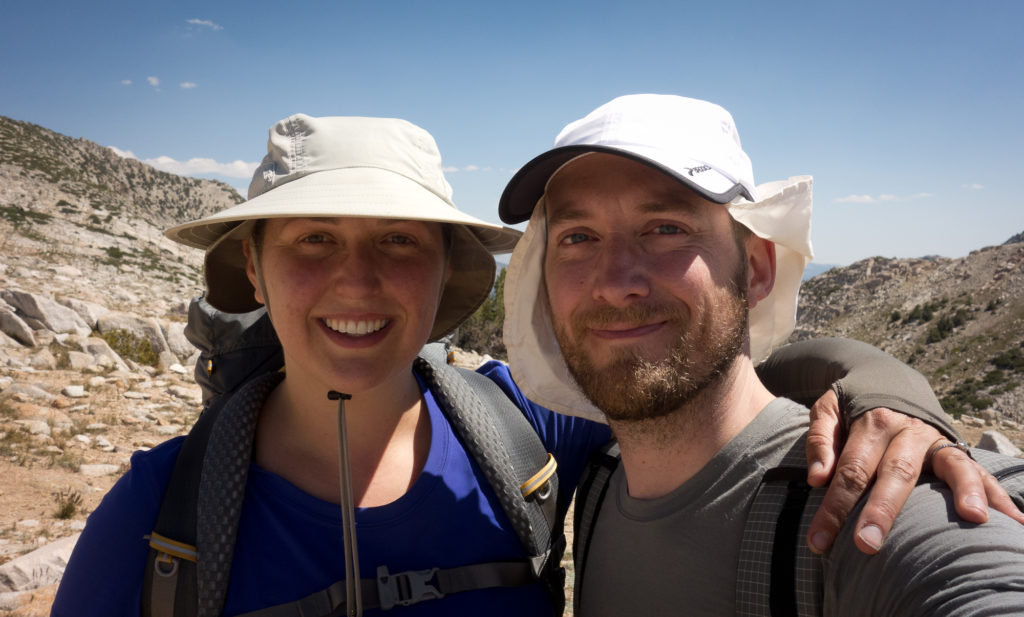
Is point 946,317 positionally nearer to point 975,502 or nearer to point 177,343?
point 177,343

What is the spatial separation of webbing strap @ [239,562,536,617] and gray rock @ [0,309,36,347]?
443 inches

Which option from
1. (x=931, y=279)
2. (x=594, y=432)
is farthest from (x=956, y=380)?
(x=594, y=432)

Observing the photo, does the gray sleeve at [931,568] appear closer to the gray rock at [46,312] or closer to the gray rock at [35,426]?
the gray rock at [35,426]

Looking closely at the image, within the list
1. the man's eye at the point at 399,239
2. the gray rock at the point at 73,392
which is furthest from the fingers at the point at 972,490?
the gray rock at the point at 73,392

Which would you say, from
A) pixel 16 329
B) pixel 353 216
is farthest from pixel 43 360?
Answer: pixel 353 216

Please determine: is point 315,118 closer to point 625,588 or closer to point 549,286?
point 549,286

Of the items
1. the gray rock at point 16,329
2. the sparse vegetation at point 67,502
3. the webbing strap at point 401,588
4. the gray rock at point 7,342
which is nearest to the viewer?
the webbing strap at point 401,588

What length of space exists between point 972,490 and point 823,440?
0.34 meters

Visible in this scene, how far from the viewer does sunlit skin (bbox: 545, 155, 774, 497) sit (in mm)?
1900

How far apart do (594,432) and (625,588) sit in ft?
2.81

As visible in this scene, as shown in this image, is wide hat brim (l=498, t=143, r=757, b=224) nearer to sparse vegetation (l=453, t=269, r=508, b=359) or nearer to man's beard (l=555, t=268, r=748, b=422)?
man's beard (l=555, t=268, r=748, b=422)

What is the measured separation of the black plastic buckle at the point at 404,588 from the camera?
175 cm

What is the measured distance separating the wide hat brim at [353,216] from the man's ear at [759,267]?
901 millimetres

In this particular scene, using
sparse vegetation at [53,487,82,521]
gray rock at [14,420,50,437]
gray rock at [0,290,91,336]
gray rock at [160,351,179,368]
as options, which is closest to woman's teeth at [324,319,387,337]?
sparse vegetation at [53,487,82,521]
